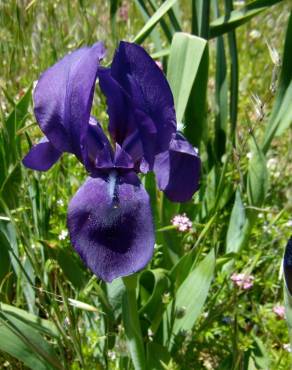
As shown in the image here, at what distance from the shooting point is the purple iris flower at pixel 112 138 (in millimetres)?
1072

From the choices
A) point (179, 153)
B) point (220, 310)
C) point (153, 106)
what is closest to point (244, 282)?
point (220, 310)

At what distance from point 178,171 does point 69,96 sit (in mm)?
301

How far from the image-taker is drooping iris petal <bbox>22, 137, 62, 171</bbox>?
1279 mm

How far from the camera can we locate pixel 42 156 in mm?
1284

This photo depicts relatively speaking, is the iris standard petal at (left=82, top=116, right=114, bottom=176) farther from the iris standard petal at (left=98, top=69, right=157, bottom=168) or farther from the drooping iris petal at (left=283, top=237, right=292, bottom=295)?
the drooping iris petal at (left=283, top=237, right=292, bottom=295)

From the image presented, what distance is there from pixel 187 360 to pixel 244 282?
0.88ft

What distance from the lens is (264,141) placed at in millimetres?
1891

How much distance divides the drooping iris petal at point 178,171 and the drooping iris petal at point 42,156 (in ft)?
0.74

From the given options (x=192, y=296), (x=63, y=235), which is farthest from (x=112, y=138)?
(x=63, y=235)

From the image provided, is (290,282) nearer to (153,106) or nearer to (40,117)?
(153,106)

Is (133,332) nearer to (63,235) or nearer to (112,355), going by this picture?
(112,355)

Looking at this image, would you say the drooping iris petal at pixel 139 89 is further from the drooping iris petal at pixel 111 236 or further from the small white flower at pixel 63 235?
the small white flower at pixel 63 235

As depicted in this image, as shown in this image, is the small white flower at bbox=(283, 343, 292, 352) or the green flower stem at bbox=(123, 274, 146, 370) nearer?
the green flower stem at bbox=(123, 274, 146, 370)

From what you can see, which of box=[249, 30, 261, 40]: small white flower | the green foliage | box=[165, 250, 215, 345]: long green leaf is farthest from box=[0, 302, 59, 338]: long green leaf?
box=[249, 30, 261, 40]: small white flower
